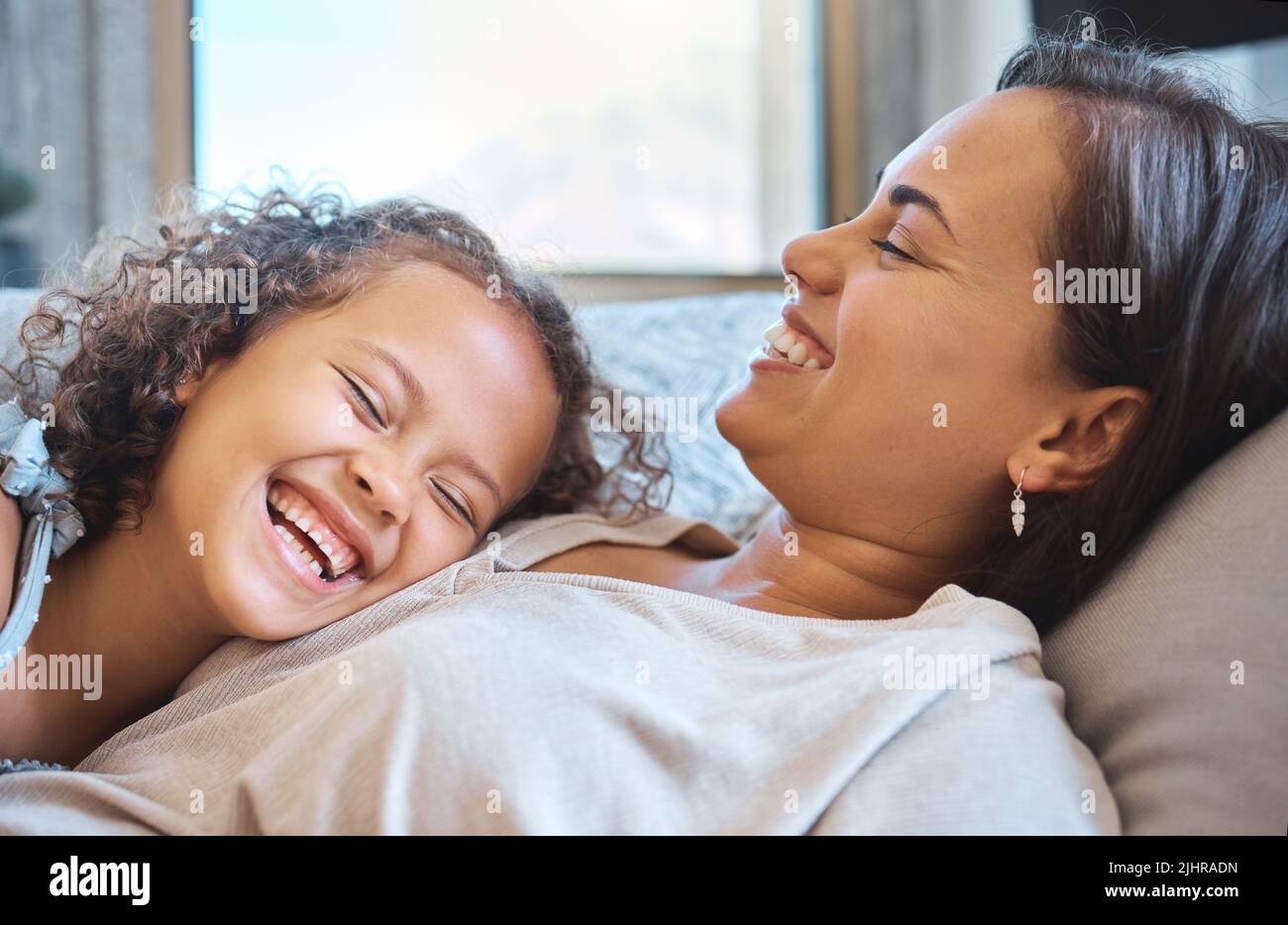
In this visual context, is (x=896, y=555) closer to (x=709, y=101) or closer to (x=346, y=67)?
(x=346, y=67)

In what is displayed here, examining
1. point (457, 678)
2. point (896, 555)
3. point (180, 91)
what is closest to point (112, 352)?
point (457, 678)

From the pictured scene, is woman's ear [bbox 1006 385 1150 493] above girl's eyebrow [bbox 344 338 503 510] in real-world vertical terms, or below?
below

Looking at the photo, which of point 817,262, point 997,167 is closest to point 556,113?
point 817,262

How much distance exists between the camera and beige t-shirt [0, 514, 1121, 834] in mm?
701

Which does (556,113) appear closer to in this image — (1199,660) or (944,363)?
(944,363)

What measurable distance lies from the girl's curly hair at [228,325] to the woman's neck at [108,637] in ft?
0.15

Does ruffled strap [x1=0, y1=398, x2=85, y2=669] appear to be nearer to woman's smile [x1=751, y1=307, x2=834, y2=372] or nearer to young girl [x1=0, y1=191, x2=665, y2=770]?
young girl [x1=0, y1=191, x2=665, y2=770]

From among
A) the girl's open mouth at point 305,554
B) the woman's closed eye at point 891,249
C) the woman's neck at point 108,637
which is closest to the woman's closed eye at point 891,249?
the woman's closed eye at point 891,249

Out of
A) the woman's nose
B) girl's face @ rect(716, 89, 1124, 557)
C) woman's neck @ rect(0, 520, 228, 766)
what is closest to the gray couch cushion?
girl's face @ rect(716, 89, 1124, 557)

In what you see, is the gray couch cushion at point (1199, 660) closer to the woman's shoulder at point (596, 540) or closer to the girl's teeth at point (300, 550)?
the woman's shoulder at point (596, 540)

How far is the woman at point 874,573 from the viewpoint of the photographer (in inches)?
28.2

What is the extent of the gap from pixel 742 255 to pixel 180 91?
65.9 inches

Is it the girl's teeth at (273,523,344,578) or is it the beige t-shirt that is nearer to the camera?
the beige t-shirt

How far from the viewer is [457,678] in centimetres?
74
